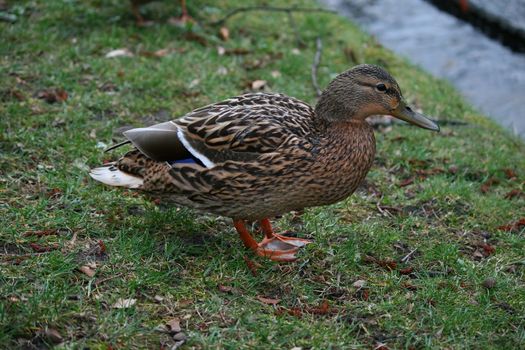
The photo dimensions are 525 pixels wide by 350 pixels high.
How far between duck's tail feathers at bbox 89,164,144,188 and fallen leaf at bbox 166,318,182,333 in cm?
101

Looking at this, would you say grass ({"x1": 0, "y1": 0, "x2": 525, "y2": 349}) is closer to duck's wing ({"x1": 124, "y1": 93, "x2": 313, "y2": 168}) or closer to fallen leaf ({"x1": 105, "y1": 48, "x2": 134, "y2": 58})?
fallen leaf ({"x1": 105, "y1": 48, "x2": 134, "y2": 58})

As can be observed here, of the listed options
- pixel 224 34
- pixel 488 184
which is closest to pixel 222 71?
pixel 224 34

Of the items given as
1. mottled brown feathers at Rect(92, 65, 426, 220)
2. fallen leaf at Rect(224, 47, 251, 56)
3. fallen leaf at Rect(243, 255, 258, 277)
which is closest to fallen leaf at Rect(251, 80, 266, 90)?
fallen leaf at Rect(224, 47, 251, 56)

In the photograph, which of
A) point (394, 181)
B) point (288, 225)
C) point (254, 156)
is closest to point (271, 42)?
point (394, 181)

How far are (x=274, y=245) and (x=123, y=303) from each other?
1042 mm

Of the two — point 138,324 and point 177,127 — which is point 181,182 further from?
point 138,324

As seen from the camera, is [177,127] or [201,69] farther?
[201,69]

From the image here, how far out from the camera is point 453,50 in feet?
32.8

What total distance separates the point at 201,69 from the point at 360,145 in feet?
9.51

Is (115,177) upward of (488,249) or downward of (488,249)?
upward

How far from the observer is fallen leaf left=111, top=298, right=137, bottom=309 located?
3.63 m

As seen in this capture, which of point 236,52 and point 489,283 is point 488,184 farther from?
point 236,52

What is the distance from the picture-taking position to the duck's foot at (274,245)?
4.26 metres

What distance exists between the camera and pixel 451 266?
4410mm
